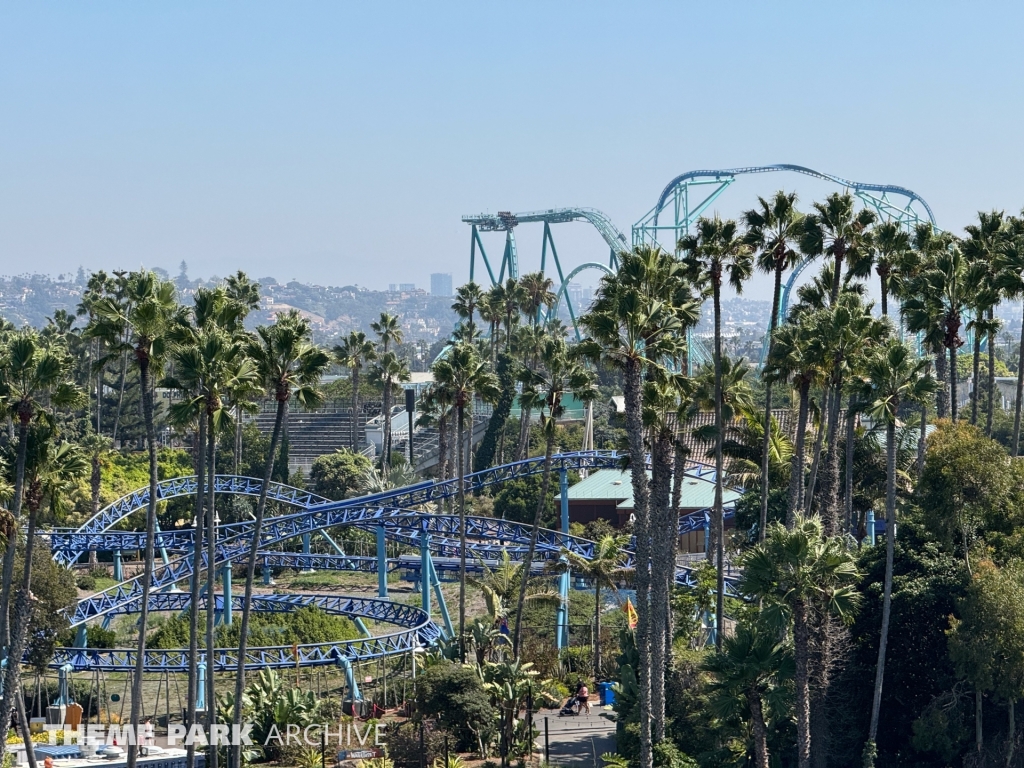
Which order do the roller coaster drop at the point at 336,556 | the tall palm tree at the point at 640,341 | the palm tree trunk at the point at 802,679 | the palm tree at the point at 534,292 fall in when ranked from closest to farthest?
the palm tree trunk at the point at 802,679 < the tall palm tree at the point at 640,341 < the roller coaster drop at the point at 336,556 < the palm tree at the point at 534,292

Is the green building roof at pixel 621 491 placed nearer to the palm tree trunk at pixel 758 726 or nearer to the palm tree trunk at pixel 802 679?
the palm tree trunk at pixel 802 679

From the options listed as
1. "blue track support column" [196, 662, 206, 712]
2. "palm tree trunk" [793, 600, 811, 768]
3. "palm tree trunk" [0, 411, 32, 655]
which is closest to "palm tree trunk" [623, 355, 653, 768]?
"palm tree trunk" [793, 600, 811, 768]

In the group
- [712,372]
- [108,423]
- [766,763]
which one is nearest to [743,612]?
[712,372]

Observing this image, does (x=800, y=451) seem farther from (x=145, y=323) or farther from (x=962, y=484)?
(x=145, y=323)

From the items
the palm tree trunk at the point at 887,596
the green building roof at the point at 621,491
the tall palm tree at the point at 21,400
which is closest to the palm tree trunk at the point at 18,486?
the tall palm tree at the point at 21,400

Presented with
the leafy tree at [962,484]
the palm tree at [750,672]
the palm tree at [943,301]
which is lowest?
the palm tree at [750,672]

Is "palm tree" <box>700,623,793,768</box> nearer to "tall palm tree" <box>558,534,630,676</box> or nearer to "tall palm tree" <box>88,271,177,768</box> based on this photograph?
"tall palm tree" <box>88,271,177,768</box>

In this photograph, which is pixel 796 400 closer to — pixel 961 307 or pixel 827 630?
pixel 961 307
